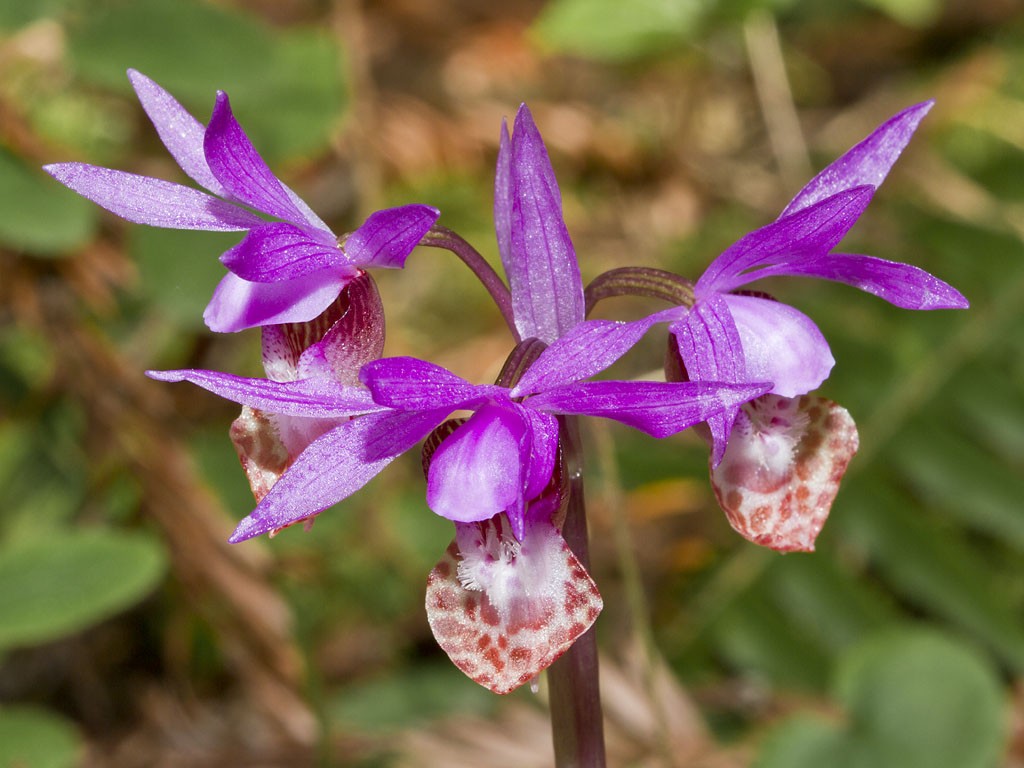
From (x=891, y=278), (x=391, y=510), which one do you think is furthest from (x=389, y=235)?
(x=391, y=510)

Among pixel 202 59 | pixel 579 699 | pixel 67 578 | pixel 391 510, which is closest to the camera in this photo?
pixel 579 699

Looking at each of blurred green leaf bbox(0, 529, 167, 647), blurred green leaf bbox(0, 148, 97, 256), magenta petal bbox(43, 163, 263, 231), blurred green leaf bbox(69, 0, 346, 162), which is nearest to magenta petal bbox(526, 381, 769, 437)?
magenta petal bbox(43, 163, 263, 231)

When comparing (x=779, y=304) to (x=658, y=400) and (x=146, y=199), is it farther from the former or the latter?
(x=146, y=199)

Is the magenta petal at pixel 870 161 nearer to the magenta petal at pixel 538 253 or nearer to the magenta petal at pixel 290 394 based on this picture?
the magenta petal at pixel 538 253

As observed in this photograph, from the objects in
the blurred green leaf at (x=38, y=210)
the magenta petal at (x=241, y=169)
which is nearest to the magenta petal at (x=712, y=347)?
the magenta petal at (x=241, y=169)

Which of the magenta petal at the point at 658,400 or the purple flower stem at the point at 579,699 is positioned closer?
the magenta petal at the point at 658,400

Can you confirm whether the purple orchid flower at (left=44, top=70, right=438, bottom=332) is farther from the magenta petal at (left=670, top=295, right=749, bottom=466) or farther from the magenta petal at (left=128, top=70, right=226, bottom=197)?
the magenta petal at (left=670, top=295, right=749, bottom=466)
